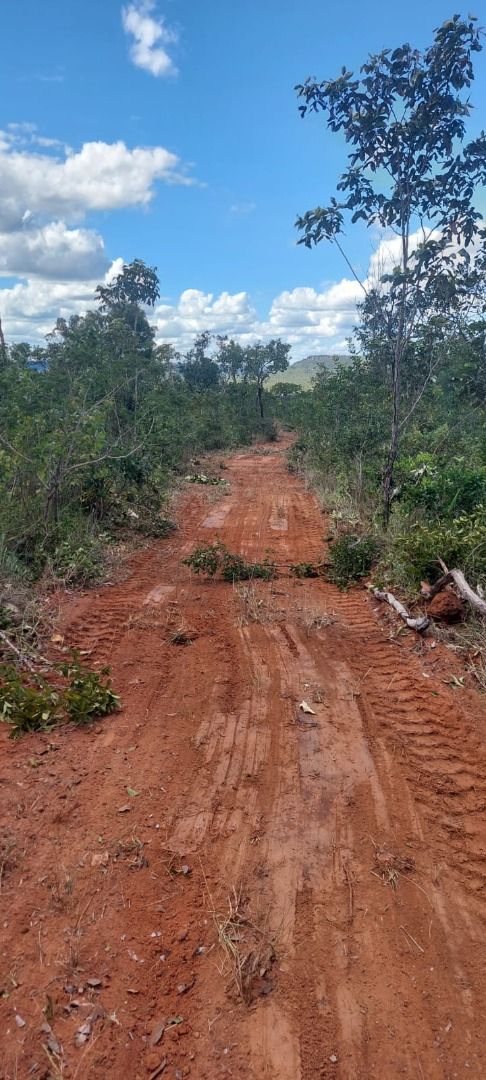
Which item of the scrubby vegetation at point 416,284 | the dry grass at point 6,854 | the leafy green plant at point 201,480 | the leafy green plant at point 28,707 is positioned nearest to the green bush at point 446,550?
the scrubby vegetation at point 416,284

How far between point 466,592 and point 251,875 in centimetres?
294

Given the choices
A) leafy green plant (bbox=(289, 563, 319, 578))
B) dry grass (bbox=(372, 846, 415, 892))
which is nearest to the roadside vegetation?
A: leafy green plant (bbox=(289, 563, 319, 578))

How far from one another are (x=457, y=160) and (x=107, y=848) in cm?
767

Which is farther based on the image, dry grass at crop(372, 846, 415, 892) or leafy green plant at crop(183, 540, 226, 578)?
leafy green plant at crop(183, 540, 226, 578)

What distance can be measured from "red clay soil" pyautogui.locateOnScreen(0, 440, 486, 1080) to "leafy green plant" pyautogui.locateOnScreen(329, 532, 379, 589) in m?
1.88

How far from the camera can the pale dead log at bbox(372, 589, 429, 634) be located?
5266 millimetres

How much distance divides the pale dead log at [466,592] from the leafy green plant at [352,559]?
1.59m

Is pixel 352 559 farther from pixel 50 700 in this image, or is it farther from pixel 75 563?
pixel 50 700

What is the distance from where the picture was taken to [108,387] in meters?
12.0

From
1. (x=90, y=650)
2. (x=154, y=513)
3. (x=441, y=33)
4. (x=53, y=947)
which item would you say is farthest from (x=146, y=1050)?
(x=441, y=33)

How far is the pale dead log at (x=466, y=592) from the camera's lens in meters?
4.66

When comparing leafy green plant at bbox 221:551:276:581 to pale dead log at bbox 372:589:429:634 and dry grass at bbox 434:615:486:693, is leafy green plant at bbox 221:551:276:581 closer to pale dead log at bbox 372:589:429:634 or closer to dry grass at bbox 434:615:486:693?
pale dead log at bbox 372:589:429:634

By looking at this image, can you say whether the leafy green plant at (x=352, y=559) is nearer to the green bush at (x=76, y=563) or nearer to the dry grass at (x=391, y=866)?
the green bush at (x=76, y=563)

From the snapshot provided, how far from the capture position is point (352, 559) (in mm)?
7066
